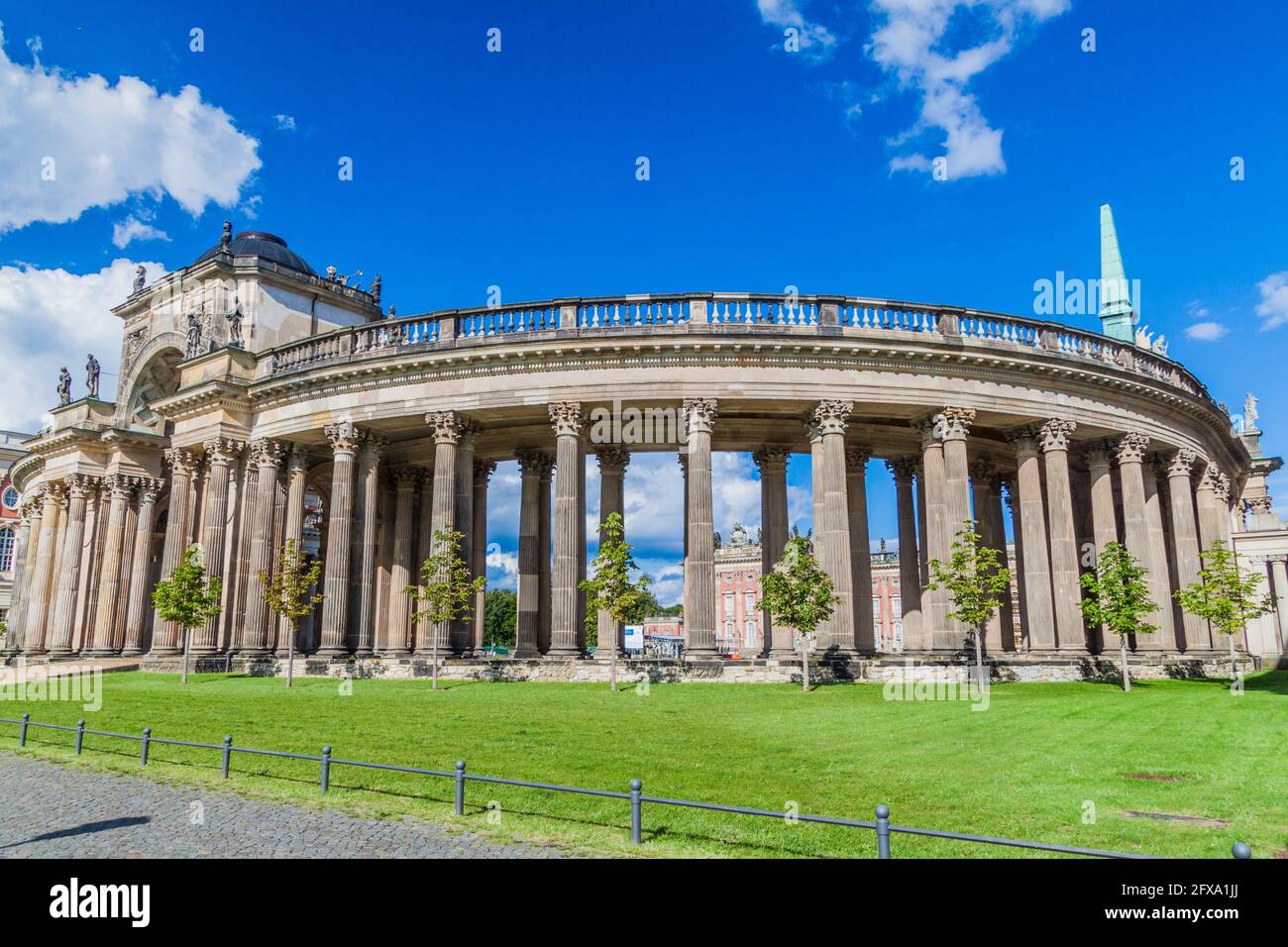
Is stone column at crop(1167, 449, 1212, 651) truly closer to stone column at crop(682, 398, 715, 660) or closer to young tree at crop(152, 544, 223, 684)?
stone column at crop(682, 398, 715, 660)

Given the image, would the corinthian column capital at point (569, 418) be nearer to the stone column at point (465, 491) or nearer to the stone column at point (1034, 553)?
the stone column at point (465, 491)

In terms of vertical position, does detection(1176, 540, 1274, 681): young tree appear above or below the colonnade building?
below

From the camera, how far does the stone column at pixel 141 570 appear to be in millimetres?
53812

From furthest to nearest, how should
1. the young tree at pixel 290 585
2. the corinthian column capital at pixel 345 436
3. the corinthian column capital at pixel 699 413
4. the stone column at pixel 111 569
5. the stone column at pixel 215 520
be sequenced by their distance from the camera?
1. the stone column at pixel 111 569
2. the stone column at pixel 215 520
3. the corinthian column capital at pixel 345 436
4. the corinthian column capital at pixel 699 413
5. the young tree at pixel 290 585

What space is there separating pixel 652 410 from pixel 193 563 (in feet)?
79.1

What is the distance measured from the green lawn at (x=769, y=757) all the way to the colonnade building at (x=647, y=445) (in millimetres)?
9805

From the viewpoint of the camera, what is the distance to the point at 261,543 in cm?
4394

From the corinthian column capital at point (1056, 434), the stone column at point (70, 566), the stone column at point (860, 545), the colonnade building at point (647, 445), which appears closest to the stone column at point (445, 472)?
the colonnade building at point (647, 445)

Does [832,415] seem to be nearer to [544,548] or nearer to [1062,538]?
→ [1062,538]

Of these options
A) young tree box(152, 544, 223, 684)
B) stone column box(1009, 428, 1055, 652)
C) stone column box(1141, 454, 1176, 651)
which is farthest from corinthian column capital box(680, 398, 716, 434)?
young tree box(152, 544, 223, 684)

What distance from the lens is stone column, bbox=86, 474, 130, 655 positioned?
54000mm

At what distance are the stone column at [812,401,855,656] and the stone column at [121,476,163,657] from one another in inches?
1680
